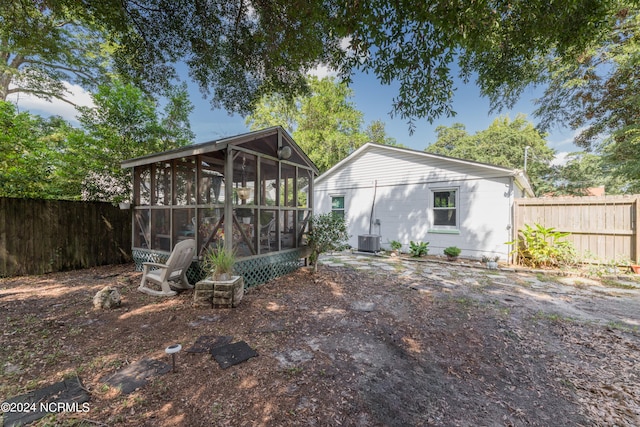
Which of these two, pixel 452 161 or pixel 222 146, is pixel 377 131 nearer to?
pixel 452 161

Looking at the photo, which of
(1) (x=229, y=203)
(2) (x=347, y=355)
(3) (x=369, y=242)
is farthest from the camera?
(3) (x=369, y=242)

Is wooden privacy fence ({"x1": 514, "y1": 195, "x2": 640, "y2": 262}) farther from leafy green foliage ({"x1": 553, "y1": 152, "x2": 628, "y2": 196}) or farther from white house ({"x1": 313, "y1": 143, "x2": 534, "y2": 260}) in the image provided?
leafy green foliage ({"x1": 553, "y1": 152, "x2": 628, "y2": 196})

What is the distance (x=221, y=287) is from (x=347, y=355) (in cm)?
222

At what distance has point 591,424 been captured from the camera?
182cm

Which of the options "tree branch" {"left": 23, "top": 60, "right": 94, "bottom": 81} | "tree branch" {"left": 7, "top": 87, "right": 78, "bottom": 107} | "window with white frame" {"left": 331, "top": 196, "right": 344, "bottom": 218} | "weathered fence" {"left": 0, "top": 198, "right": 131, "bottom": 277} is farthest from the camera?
"tree branch" {"left": 7, "top": 87, "right": 78, "bottom": 107}

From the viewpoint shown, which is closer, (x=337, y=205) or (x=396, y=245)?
(x=396, y=245)

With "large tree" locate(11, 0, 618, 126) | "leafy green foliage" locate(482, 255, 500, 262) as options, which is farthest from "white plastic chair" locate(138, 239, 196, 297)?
"leafy green foliage" locate(482, 255, 500, 262)

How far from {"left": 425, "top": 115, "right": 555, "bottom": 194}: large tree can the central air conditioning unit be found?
17.5m

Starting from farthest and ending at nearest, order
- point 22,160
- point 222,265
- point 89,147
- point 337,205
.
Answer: point 337,205
point 89,147
point 22,160
point 222,265

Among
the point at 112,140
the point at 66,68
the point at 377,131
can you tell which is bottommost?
the point at 112,140

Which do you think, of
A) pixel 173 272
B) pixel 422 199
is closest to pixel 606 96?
pixel 422 199

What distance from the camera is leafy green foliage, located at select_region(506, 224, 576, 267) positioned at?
6516mm

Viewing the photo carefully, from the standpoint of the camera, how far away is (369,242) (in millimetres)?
9539

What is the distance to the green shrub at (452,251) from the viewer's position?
8.05 m
